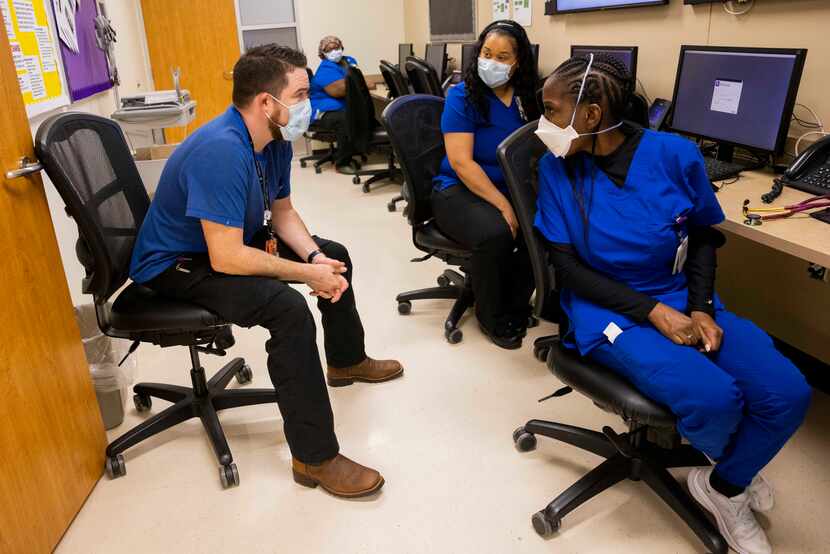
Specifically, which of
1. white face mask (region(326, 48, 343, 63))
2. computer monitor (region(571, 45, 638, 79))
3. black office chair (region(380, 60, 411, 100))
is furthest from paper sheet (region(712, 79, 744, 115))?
white face mask (region(326, 48, 343, 63))

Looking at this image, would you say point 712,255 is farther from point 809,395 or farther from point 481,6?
point 481,6

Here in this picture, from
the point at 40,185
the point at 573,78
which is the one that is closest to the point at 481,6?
the point at 573,78

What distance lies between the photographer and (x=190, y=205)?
1.57m

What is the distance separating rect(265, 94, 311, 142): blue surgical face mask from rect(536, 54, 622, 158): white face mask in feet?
2.09

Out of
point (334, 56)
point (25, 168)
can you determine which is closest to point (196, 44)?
point (334, 56)

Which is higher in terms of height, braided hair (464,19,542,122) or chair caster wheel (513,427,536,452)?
braided hair (464,19,542,122)

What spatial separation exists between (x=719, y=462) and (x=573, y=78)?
95cm

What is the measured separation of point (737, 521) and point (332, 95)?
14.1ft

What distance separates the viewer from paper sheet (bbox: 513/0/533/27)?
3765 mm

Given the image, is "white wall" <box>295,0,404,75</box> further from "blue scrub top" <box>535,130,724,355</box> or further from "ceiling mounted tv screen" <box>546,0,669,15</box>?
"blue scrub top" <box>535,130,724,355</box>

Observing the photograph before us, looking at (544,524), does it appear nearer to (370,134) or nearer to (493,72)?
(493,72)

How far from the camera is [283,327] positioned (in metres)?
1.61

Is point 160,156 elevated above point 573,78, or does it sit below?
below

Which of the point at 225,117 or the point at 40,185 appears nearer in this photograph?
the point at 40,185
